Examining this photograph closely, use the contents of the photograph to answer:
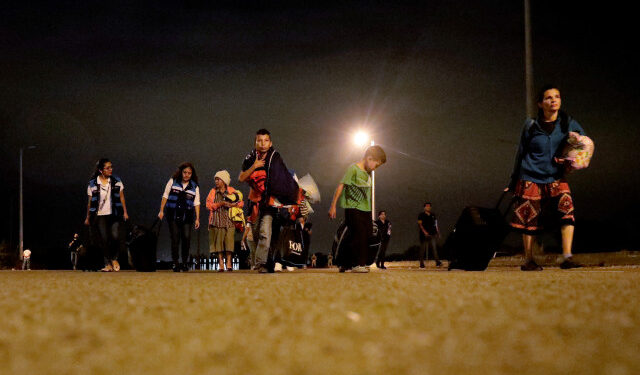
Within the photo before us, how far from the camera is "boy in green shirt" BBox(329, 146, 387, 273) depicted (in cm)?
1050

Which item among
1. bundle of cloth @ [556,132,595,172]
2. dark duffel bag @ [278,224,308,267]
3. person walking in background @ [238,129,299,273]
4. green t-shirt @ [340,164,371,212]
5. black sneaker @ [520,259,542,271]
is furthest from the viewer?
dark duffel bag @ [278,224,308,267]

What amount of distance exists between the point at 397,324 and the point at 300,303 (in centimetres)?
133

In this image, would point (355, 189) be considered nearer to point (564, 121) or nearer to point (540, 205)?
point (540, 205)

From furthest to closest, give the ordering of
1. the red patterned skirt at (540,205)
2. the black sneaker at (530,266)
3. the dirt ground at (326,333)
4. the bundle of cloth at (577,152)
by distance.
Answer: the black sneaker at (530,266)
the red patterned skirt at (540,205)
the bundle of cloth at (577,152)
the dirt ground at (326,333)

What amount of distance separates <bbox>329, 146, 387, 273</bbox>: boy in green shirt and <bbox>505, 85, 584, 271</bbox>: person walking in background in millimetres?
2026

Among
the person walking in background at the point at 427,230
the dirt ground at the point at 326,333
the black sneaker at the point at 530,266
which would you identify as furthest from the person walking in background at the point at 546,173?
the person walking in background at the point at 427,230

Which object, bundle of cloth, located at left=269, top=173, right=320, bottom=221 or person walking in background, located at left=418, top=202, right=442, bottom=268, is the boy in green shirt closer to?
bundle of cloth, located at left=269, top=173, right=320, bottom=221

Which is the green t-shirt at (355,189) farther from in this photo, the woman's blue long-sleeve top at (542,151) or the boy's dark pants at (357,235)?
the woman's blue long-sleeve top at (542,151)

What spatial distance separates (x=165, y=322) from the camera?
12.1ft

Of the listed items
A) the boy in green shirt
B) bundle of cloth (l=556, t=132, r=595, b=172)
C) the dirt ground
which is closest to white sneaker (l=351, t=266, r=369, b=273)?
the boy in green shirt

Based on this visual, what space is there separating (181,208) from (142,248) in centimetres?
120

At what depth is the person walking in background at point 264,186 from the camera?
1019 cm

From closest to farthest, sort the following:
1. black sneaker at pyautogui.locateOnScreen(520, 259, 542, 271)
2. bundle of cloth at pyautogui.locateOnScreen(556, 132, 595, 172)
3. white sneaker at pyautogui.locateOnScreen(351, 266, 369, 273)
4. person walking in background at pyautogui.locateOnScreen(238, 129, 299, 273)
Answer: bundle of cloth at pyautogui.locateOnScreen(556, 132, 595, 172) → black sneaker at pyautogui.locateOnScreen(520, 259, 542, 271) → person walking in background at pyautogui.locateOnScreen(238, 129, 299, 273) → white sneaker at pyautogui.locateOnScreen(351, 266, 369, 273)

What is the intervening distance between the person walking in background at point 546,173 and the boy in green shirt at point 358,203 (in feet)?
6.65
